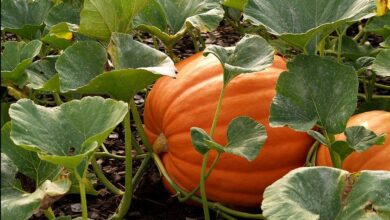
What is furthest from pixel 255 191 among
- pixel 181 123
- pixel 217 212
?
pixel 181 123

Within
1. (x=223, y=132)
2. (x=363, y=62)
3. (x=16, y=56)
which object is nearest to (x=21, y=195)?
(x=16, y=56)

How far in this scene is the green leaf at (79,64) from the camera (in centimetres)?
126

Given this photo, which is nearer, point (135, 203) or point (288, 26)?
point (288, 26)

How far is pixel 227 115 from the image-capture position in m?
1.45

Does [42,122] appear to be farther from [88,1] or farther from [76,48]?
[88,1]

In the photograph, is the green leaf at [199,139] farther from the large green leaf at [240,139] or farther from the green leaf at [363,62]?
the green leaf at [363,62]

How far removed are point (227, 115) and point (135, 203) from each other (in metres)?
0.30

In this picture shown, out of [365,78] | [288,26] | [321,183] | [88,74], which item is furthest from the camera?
[365,78]

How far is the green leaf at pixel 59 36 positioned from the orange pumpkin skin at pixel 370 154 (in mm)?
577

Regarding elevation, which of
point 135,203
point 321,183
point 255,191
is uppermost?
point 321,183

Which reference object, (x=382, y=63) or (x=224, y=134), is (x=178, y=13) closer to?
(x=224, y=134)

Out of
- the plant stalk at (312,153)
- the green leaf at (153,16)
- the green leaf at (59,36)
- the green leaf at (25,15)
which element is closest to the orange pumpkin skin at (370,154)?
the plant stalk at (312,153)

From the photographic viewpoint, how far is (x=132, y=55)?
1288 mm

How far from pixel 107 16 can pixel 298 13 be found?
0.38 meters
